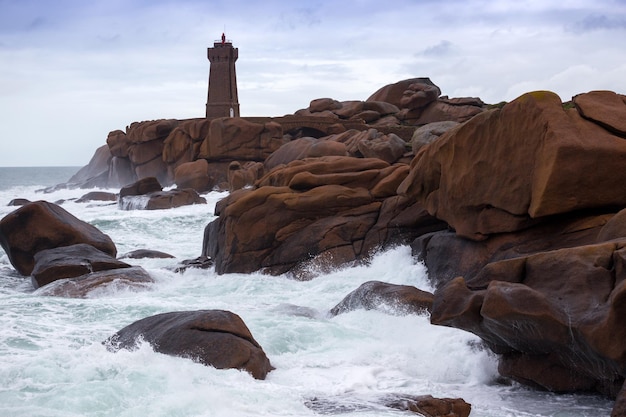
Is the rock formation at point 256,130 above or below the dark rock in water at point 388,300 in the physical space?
above

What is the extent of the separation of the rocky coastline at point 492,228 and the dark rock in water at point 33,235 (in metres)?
0.07

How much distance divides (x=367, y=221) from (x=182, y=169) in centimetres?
2321

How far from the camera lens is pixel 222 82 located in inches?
1998

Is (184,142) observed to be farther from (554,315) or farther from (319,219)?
(554,315)

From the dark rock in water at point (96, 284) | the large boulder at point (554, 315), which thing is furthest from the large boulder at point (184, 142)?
the large boulder at point (554, 315)

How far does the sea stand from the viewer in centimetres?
768

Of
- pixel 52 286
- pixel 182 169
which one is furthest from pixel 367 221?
pixel 182 169

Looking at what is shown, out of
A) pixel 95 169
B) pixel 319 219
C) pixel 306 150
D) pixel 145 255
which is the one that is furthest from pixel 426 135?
pixel 95 169

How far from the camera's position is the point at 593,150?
1061cm

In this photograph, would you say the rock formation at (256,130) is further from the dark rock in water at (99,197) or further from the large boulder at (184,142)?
the dark rock in water at (99,197)

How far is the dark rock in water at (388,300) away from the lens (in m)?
11.4

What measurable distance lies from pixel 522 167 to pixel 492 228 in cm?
109

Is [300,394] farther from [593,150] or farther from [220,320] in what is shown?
[593,150]

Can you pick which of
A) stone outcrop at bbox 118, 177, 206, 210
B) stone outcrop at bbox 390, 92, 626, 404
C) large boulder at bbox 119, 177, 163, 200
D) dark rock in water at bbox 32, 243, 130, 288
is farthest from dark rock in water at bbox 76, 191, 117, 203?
stone outcrop at bbox 390, 92, 626, 404
